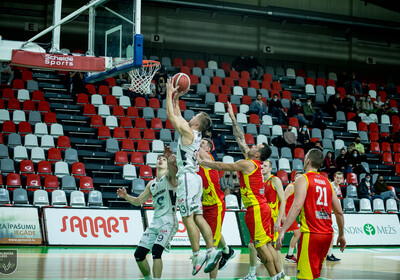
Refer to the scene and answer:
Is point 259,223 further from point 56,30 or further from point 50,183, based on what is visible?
point 50,183

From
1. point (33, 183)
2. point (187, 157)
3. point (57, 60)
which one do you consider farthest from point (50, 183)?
point (187, 157)

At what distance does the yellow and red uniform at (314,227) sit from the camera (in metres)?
6.11

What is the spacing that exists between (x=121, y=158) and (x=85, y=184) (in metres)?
1.73

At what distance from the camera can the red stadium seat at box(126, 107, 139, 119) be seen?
18.6 m

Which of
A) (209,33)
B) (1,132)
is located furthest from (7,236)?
(209,33)

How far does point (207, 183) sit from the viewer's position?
8.47 m

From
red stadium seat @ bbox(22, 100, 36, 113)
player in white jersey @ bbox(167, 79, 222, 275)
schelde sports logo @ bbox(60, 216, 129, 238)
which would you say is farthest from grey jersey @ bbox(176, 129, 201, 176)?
red stadium seat @ bbox(22, 100, 36, 113)

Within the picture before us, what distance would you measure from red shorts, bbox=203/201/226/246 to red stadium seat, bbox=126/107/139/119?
1057 cm

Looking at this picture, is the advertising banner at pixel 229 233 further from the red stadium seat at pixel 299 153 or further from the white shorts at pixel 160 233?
the white shorts at pixel 160 233

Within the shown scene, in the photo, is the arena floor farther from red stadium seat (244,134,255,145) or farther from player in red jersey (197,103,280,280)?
red stadium seat (244,134,255,145)

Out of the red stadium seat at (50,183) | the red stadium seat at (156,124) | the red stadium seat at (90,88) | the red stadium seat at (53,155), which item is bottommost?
the red stadium seat at (50,183)

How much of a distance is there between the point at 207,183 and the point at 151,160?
8.33 meters

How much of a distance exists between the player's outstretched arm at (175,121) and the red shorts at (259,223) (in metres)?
1.52

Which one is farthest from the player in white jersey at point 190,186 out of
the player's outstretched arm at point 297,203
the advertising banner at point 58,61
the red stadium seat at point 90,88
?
the red stadium seat at point 90,88
